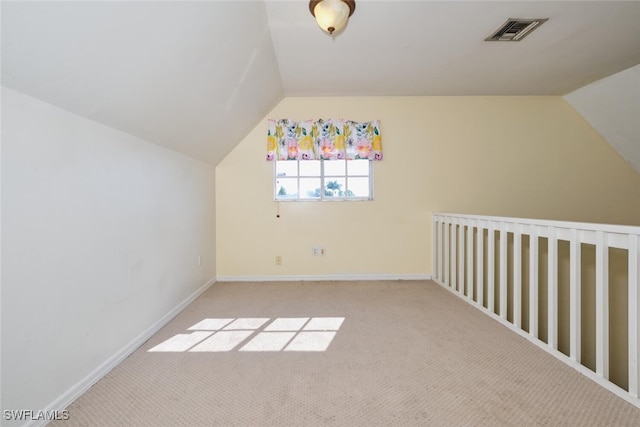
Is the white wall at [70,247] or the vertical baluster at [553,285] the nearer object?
the white wall at [70,247]

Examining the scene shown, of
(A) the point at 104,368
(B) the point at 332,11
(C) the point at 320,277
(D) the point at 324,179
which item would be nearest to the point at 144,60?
(B) the point at 332,11

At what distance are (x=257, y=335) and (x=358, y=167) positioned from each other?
2.28m

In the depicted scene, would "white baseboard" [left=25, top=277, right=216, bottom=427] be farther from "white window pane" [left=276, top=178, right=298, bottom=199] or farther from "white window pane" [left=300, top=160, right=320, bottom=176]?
"white window pane" [left=300, top=160, right=320, bottom=176]

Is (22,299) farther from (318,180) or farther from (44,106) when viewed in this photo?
(318,180)

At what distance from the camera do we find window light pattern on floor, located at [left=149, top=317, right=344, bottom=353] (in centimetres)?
180

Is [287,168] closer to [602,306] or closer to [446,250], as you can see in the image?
[446,250]

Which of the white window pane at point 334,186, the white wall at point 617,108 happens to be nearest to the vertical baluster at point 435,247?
the white window pane at point 334,186

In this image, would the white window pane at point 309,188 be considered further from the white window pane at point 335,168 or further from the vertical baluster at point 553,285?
the vertical baluster at point 553,285

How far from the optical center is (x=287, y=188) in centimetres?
345

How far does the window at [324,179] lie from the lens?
11.3 ft

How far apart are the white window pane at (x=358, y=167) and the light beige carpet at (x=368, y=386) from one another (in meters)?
1.90

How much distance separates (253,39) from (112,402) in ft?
7.70

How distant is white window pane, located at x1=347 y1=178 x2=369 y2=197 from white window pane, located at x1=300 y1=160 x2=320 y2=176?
1.41 ft

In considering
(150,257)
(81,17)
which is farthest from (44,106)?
(150,257)
